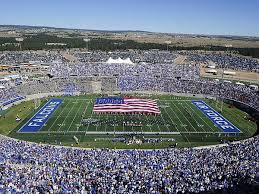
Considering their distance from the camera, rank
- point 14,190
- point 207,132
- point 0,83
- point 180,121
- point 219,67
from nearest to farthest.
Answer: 1. point 14,190
2. point 207,132
3. point 180,121
4. point 0,83
5. point 219,67

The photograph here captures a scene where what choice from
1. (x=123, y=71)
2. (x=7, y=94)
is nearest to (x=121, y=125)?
(x=7, y=94)

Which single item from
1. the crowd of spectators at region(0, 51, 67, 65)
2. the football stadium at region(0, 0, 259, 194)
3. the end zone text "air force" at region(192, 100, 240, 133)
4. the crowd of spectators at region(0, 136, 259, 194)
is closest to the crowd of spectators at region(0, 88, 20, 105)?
the football stadium at region(0, 0, 259, 194)

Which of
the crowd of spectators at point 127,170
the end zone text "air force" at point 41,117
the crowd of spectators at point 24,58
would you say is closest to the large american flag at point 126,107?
the end zone text "air force" at point 41,117

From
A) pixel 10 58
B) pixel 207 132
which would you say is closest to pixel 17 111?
pixel 207 132

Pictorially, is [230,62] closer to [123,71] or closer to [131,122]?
[123,71]

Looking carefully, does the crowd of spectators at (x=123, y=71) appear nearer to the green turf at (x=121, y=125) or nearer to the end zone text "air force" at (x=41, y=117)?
the end zone text "air force" at (x=41, y=117)

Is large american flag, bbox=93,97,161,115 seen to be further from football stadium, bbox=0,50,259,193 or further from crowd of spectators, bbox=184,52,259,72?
crowd of spectators, bbox=184,52,259,72

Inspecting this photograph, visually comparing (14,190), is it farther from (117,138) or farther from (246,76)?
(246,76)

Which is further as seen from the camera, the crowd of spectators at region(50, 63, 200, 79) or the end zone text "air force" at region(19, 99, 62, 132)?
the crowd of spectators at region(50, 63, 200, 79)
